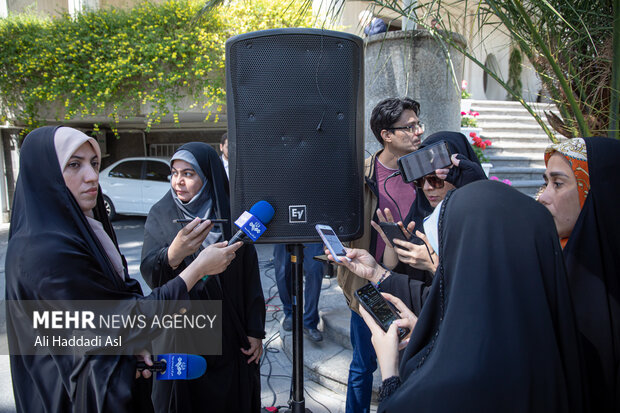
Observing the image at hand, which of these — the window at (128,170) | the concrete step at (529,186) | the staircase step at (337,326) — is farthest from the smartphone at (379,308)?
the window at (128,170)

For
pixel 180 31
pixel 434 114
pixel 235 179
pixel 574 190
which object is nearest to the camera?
pixel 574 190

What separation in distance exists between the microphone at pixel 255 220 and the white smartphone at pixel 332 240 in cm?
19

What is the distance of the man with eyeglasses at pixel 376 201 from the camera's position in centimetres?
223

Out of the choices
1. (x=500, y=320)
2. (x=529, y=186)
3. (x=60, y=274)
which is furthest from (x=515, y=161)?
(x=60, y=274)

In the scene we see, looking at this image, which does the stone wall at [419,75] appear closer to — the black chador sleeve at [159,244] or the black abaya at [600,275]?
the black chador sleeve at [159,244]

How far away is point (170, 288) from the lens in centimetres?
151

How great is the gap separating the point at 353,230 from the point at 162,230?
→ 109cm

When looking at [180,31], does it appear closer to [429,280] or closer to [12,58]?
[12,58]

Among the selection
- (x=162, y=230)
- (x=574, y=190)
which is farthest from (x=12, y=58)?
(x=574, y=190)

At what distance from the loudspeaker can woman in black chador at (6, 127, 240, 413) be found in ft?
1.61

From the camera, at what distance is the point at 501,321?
88cm

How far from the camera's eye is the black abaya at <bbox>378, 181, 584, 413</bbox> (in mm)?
872

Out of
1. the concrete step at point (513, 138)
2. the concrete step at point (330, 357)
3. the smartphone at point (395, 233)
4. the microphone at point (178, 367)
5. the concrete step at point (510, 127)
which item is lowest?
the concrete step at point (330, 357)

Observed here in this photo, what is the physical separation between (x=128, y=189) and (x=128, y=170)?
0.47 metres
